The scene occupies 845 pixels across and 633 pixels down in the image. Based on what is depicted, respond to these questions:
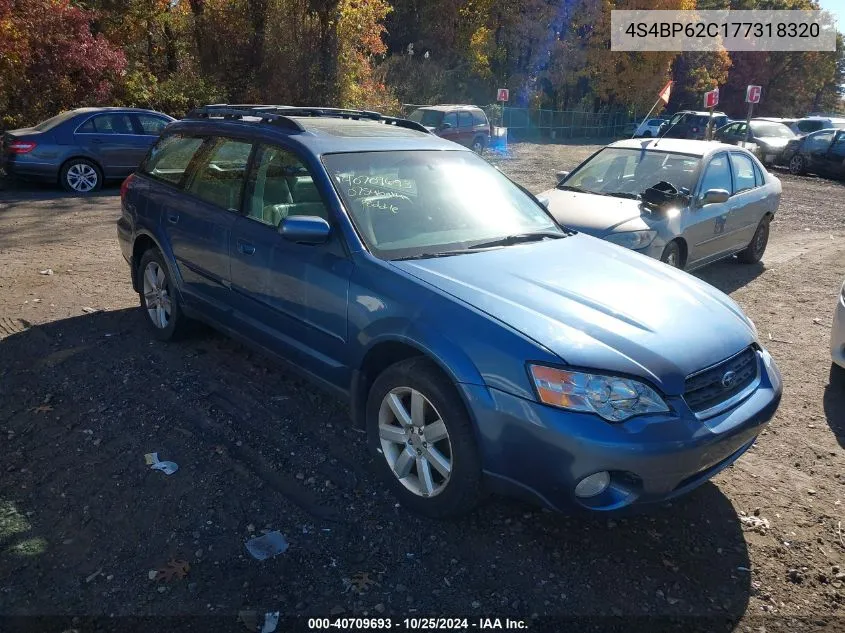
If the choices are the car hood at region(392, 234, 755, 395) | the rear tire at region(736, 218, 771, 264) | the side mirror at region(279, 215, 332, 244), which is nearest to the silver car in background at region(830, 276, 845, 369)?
the car hood at region(392, 234, 755, 395)

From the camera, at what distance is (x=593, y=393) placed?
273 cm

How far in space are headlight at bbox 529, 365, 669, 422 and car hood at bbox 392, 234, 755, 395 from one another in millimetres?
52

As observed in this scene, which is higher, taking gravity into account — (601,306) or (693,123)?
(693,123)

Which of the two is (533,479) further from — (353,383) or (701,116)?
(701,116)

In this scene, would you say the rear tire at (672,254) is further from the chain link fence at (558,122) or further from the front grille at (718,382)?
the chain link fence at (558,122)

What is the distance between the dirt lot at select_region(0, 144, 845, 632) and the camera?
8.85ft

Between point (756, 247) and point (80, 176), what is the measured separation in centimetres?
1164

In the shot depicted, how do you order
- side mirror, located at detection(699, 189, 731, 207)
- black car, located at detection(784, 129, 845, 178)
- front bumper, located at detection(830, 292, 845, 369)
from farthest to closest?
black car, located at detection(784, 129, 845, 178), side mirror, located at detection(699, 189, 731, 207), front bumper, located at detection(830, 292, 845, 369)

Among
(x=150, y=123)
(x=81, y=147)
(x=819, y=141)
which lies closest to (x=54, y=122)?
(x=81, y=147)

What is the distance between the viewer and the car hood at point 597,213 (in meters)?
6.47

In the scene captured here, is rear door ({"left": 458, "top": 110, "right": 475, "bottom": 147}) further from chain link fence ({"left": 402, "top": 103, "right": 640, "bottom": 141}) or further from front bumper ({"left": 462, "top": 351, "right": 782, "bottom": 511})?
front bumper ({"left": 462, "top": 351, "right": 782, "bottom": 511})

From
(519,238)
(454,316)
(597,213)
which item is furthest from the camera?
(597,213)

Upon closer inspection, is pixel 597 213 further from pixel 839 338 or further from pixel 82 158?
pixel 82 158

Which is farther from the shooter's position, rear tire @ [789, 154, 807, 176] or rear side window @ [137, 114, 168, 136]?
rear tire @ [789, 154, 807, 176]
